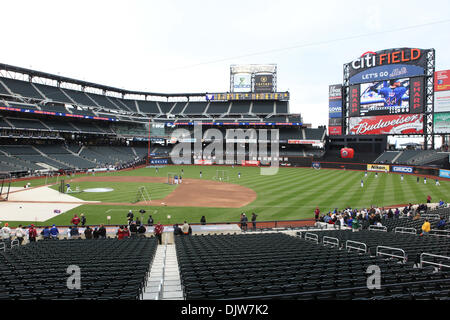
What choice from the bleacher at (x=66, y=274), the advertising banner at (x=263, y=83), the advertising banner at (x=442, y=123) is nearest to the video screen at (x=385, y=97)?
the advertising banner at (x=442, y=123)

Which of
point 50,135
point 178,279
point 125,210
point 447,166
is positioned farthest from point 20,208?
point 447,166

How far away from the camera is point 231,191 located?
115ft

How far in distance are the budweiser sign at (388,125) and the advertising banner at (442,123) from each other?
3.04 metres

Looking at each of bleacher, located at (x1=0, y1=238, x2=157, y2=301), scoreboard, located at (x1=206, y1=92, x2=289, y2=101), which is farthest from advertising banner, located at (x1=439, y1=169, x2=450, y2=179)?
scoreboard, located at (x1=206, y1=92, x2=289, y2=101)

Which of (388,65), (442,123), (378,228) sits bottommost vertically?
(378,228)

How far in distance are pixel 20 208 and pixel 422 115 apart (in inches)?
2845

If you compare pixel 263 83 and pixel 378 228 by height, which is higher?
pixel 263 83

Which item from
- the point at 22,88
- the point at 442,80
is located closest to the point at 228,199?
the point at 442,80

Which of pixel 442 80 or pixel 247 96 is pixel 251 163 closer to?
pixel 247 96

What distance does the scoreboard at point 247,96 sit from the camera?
8938 cm

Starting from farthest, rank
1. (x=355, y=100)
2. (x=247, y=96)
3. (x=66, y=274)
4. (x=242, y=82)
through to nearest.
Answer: (x=242, y=82), (x=247, y=96), (x=355, y=100), (x=66, y=274)

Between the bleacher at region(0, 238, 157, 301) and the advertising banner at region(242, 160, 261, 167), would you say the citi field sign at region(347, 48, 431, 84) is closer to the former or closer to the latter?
the advertising banner at region(242, 160, 261, 167)

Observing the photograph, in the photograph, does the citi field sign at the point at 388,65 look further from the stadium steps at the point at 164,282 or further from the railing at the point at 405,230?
the stadium steps at the point at 164,282

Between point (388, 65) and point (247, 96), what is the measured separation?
4305 centimetres
